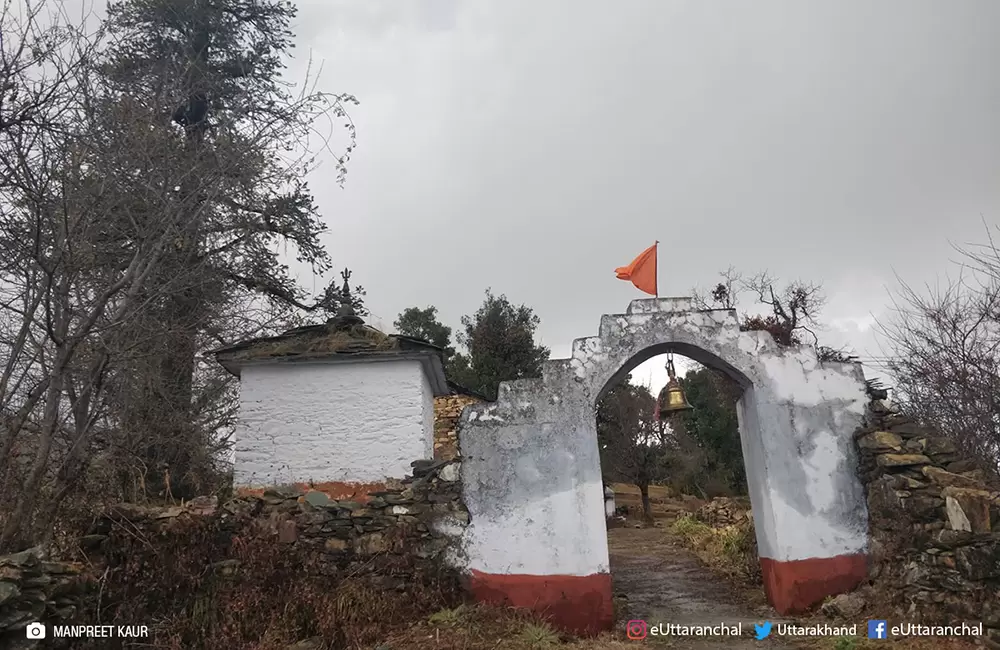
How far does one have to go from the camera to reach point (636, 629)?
277 inches

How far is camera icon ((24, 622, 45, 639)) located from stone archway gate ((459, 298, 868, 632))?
12.8 ft

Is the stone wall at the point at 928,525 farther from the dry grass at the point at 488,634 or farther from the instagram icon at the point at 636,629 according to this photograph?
the dry grass at the point at 488,634

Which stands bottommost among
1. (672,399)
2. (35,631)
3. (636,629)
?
(636,629)

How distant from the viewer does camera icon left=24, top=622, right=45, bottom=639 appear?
454cm

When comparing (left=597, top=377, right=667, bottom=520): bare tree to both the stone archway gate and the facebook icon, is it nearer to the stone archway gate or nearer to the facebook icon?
the stone archway gate

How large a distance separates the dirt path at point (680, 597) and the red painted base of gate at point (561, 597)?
59 cm

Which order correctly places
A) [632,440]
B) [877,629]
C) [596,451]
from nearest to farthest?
[877,629] < [596,451] < [632,440]

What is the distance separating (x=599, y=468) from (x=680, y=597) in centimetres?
307

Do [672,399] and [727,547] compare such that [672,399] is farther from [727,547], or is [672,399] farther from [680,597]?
[727,547]

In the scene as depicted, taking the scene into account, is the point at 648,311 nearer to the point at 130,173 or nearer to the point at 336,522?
the point at 336,522

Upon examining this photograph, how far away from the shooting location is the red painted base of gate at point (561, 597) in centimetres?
696

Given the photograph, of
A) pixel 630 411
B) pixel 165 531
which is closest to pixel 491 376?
pixel 630 411

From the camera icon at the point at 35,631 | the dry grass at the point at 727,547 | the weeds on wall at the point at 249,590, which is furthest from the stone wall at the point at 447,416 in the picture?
the camera icon at the point at 35,631

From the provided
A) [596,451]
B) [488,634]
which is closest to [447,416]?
[596,451]
